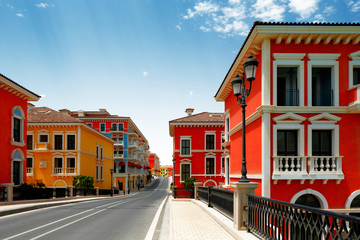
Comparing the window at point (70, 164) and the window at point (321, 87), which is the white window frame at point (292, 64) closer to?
the window at point (321, 87)

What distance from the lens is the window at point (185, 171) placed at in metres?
38.7

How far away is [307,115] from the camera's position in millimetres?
14398

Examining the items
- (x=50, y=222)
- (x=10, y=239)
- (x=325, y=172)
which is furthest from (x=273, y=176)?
(x=10, y=239)

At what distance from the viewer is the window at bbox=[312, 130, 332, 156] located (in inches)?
577

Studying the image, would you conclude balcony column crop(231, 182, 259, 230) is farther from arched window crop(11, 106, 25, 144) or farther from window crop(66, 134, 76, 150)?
window crop(66, 134, 76, 150)

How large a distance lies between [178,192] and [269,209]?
24601 millimetres

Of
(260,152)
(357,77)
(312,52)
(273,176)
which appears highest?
(312,52)

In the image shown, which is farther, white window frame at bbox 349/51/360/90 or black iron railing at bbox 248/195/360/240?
white window frame at bbox 349/51/360/90

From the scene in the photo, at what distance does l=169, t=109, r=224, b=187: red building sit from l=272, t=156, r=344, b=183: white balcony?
25065 millimetres

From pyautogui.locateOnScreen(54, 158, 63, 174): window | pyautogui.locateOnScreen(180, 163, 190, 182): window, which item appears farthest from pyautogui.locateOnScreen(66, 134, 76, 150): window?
pyautogui.locateOnScreen(180, 163, 190, 182): window

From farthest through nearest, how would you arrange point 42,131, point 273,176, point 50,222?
point 42,131 < point 273,176 < point 50,222

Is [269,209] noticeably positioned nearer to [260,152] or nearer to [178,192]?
[260,152]

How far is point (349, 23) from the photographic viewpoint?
45.9 feet

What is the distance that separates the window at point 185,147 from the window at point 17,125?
71.0 ft
